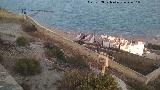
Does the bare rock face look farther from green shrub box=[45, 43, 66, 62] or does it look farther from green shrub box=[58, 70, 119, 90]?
green shrub box=[45, 43, 66, 62]

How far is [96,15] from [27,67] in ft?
136

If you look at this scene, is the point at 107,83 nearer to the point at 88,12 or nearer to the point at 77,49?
Result: the point at 77,49

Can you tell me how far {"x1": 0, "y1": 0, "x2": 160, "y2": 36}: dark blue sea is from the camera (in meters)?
56.5

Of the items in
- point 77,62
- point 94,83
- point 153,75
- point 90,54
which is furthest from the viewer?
point 90,54

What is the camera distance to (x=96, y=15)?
6172 cm

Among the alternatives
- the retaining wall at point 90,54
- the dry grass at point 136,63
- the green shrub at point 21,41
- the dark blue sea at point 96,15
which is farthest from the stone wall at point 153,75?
the dark blue sea at point 96,15

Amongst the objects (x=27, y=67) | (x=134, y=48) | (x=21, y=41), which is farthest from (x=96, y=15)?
(x=27, y=67)

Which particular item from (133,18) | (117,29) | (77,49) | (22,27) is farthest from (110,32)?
(77,49)

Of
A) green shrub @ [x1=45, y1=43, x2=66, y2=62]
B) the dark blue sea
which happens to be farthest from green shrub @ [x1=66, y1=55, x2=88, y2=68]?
the dark blue sea

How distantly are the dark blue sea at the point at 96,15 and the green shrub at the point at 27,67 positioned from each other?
109 ft

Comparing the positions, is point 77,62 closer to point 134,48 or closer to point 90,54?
point 90,54

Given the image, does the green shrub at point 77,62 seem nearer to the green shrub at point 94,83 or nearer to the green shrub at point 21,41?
the green shrub at point 21,41

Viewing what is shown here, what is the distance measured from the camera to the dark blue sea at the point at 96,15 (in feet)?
185

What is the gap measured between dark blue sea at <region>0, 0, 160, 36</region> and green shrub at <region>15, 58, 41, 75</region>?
3326cm
